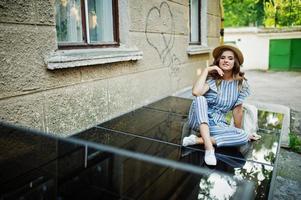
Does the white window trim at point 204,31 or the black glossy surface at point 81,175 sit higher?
the white window trim at point 204,31

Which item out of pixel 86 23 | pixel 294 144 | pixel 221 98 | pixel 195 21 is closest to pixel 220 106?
pixel 221 98

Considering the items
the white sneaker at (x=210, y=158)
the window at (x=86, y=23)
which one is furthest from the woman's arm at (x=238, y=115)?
the window at (x=86, y=23)

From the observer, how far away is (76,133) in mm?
3311

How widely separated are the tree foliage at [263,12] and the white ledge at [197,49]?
48.2ft

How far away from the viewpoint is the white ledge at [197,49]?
20.3 ft

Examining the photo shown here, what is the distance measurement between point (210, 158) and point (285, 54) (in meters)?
16.7

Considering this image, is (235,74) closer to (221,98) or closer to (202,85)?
(221,98)

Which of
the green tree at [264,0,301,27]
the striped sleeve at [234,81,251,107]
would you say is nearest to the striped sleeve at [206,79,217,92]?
the striped sleeve at [234,81,251,107]

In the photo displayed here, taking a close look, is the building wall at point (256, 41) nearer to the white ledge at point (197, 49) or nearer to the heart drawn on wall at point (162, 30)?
the white ledge at point (197, 49)

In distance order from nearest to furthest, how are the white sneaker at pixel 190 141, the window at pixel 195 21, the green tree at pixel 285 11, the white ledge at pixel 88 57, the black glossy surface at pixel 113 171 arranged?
the black glossy surface at pixel 113 171, the white ledge at pixel 88 57, the white sneaker at pixel 190 141, the window at pixel 195 21, the green tree at pixel 285 11

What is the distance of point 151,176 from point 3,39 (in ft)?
6.01

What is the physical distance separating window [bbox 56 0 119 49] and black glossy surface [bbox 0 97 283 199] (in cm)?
147

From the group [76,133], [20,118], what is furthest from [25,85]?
[76,133]

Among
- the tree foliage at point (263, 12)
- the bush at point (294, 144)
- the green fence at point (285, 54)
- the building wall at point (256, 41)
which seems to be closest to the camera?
the bush at point (294, 144)
